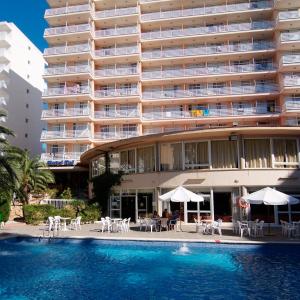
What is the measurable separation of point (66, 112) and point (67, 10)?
15.6m

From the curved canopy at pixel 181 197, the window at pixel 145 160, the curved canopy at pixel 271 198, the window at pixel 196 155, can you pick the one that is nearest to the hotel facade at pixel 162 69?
the window at pixel 145 160

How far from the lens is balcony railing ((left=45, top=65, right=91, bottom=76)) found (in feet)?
161

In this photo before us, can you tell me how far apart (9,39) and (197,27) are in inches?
1170

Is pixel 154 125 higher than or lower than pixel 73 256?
higher

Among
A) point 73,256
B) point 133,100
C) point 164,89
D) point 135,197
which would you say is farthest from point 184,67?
point 73,256

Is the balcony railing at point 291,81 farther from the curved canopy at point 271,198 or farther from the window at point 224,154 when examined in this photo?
the curved canopy at point 271,198

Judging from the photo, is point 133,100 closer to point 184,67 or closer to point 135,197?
point 184,67

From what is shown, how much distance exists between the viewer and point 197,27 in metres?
50.3

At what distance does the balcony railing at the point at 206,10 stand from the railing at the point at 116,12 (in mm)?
1770

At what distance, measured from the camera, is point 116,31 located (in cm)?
5084

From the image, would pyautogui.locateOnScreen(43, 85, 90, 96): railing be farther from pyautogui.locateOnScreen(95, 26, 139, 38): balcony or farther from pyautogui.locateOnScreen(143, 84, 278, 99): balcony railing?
pyautogui.locateOnScreen(95, 26, 139, 38): balcony

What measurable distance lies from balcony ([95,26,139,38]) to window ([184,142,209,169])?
3092 cm

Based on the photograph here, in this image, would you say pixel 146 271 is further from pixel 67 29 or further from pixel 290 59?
pixel 67 29

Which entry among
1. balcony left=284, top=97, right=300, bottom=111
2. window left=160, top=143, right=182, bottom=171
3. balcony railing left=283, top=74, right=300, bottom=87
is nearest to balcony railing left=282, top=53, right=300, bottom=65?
balcony railing left=283, top=74, right=300, bottom=87
